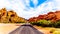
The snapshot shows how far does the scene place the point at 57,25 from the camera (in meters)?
77.9

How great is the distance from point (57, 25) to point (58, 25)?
1.83ft

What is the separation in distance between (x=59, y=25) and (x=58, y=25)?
1.81 ft

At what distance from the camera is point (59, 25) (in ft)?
255

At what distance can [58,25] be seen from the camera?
77938 mm

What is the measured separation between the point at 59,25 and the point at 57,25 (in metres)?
1.06
